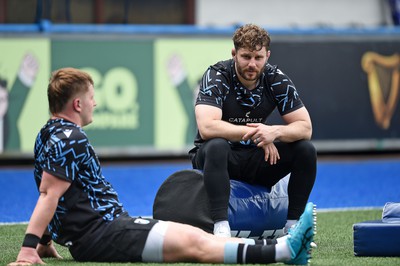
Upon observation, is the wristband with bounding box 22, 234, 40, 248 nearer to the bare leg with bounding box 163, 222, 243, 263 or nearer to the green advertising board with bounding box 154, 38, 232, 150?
the bare leg with bounding box 163, 222, 243, 263

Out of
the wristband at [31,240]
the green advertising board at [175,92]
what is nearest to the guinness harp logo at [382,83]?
the green advertising board at [175,92]

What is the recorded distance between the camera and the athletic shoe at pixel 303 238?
201 inches

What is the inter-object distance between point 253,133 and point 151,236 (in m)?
1.38

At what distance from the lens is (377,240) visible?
5934mm

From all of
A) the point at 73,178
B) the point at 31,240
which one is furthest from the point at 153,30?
the point at 31,240

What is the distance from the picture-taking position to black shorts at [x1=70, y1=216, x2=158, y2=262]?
5.31 meters

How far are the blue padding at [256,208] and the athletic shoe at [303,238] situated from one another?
3.97 feet

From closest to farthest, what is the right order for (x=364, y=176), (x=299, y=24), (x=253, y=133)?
(x=253, y=133), (x=364, y=176), (x=299, y=24)

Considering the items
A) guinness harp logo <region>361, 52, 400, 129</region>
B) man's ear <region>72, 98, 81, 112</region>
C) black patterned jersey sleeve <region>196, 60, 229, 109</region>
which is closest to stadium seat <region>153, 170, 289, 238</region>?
black patterned jersey sleeve <region>196, 60, 229, 109</region>

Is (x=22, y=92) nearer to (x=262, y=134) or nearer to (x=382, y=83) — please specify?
(x=382, y=83)

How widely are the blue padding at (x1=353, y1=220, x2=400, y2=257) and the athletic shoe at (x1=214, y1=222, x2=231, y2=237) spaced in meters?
0.77

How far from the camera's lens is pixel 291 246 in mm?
5156

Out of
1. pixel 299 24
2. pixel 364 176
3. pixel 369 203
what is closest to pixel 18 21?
pixel 299 24

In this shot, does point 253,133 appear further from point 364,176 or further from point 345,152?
point 345,152
